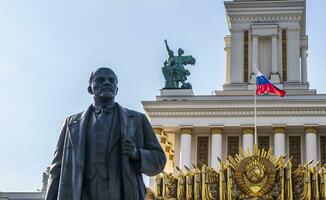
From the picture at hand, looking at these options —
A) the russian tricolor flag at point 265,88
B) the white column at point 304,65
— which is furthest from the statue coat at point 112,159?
the white column at point 304,65

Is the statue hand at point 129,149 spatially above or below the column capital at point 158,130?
below

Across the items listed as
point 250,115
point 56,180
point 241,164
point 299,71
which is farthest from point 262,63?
point 56,180

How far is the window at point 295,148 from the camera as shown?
111ft

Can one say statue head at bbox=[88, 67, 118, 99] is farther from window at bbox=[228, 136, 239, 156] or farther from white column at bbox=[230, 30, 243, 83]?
white column at bbox=[230, 30, 243, 83]

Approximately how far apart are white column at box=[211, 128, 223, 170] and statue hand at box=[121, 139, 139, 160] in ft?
94.6

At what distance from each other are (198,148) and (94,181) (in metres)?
30.4

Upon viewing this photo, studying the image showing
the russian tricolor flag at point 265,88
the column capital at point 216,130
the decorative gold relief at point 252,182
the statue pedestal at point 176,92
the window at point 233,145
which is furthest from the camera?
the statue pedestal at point 176,92

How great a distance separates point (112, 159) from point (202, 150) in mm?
30435

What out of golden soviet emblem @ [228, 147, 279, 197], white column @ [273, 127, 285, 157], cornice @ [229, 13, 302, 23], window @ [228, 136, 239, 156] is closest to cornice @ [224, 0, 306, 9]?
cornice @ [229, 13, 302, 23]

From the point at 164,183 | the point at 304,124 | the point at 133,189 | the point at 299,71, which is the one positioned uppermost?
the point at 299,71

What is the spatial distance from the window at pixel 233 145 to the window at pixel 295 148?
2.40 metres

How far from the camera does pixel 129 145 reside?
14.9ft

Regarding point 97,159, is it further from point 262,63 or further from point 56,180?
point 262,63

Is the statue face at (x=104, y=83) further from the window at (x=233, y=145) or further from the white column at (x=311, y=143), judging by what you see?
the window at (x=233, y=145)
